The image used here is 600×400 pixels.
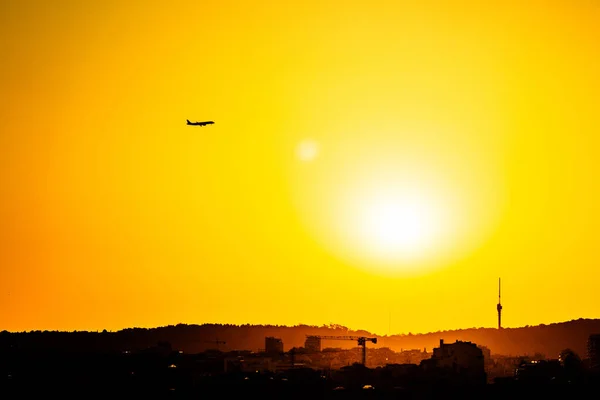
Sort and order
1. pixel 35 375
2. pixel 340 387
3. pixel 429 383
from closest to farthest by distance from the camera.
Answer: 1. pixel 340 387
2. pixel 429 383
3. pixel 35 375

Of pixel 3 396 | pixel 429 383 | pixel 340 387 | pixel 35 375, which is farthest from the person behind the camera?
pixel 35 375

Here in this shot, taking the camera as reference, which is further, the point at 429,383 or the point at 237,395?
the point at 429,383

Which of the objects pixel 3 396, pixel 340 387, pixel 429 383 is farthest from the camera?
pixel 429 383

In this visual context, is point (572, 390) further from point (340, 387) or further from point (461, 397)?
point (340, 387)

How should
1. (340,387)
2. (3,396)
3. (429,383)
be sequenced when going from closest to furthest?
(3,396) < (340,387) < (429,383)

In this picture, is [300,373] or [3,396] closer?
[3,396]

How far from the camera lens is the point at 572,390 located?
584 feet

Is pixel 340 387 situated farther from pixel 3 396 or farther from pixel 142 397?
pixel 3 396

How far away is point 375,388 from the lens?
175 metres

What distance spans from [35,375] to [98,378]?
19698mm

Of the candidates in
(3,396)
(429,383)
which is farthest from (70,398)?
(429,383)

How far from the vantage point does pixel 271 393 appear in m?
170

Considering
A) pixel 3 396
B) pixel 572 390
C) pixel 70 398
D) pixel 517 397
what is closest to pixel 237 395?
pixel 70 398

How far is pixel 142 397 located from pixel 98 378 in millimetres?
29437
